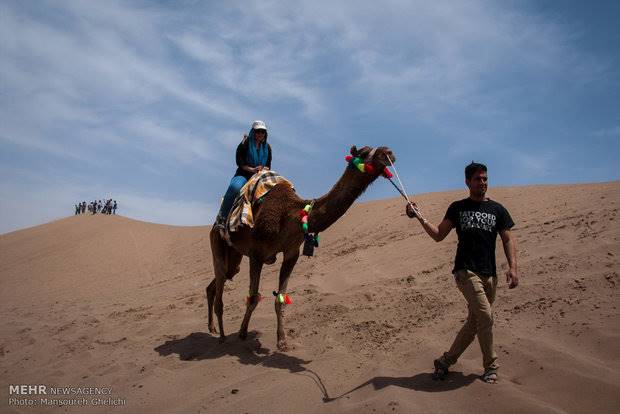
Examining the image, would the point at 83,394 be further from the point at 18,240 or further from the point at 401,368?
the point at 18,240

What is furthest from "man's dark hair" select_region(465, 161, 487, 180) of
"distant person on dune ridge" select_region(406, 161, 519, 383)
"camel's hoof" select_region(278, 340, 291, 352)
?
"camel's hoof" select_region(278, 340, 291, 352)

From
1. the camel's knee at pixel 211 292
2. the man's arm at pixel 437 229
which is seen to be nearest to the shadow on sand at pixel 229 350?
the camel's knee at pixel 211 292

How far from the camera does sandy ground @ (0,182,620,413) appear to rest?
3850mm

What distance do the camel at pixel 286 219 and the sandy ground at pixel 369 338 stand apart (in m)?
0.92

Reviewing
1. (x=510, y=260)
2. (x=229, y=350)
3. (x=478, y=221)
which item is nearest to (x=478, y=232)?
(x=478, y=221)

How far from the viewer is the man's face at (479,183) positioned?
4098 mm

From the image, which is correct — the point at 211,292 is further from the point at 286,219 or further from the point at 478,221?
the point at 478,221

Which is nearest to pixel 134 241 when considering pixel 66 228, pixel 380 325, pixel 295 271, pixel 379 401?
pixel 66 228

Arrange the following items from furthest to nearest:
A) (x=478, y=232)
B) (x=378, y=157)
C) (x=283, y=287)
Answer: (x=283, y=287)
(x=378, y=157)
(x=478, y=232)

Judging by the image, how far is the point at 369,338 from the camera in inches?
212

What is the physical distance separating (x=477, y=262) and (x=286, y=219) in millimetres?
2558

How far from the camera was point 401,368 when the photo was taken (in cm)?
447

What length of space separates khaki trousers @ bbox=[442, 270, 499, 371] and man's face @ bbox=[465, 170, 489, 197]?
72 cm

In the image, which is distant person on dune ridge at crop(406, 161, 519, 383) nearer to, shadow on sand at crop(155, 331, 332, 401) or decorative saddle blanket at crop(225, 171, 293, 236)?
shadow on sand at crop(155, 331, 332, 401)
